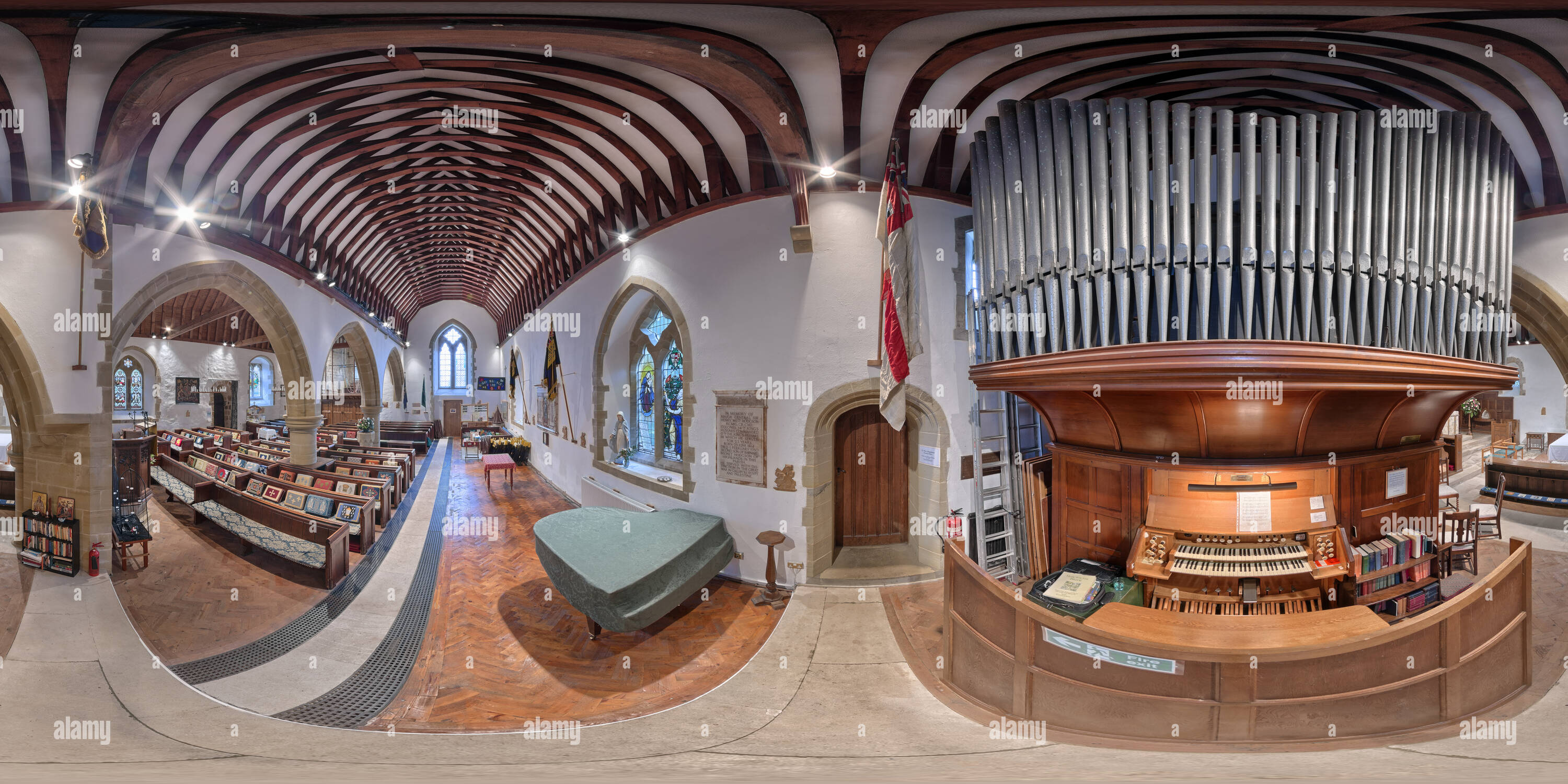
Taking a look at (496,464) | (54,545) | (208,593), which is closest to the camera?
(208,593)

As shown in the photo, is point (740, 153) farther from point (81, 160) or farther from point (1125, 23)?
point (81, 160)

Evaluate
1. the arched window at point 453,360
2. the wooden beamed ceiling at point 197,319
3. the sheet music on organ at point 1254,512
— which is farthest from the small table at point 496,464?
the arched window at point 453,360

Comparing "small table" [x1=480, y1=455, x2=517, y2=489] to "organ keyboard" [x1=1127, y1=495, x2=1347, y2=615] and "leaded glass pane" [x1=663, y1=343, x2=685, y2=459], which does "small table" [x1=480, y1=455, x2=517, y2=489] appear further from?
"organ keyboard" [x1=1127, y1=495, x2=1347, y2=615]

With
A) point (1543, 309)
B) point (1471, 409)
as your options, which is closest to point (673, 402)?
point (1543, 309)

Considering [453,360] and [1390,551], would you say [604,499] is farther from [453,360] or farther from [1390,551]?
[453,360]

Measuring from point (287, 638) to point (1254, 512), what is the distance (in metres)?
7.77

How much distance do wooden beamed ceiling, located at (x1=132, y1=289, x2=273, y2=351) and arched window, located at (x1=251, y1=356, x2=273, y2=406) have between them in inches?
62.0

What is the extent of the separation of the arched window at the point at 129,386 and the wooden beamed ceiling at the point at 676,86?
56.3 feet

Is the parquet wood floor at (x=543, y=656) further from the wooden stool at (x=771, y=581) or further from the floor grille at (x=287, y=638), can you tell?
the floor grille at (x=287, y=638)

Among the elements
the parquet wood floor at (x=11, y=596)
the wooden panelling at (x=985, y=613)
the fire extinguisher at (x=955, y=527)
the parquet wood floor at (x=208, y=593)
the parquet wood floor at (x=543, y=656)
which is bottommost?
the parquet wood floor at (x=543, y=656)

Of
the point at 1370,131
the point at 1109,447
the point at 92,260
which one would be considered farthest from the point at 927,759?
the point at 92,260

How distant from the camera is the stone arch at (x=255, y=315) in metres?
6.95

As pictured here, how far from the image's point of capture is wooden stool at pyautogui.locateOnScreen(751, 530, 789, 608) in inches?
216

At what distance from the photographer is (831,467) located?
6062 millimetres
